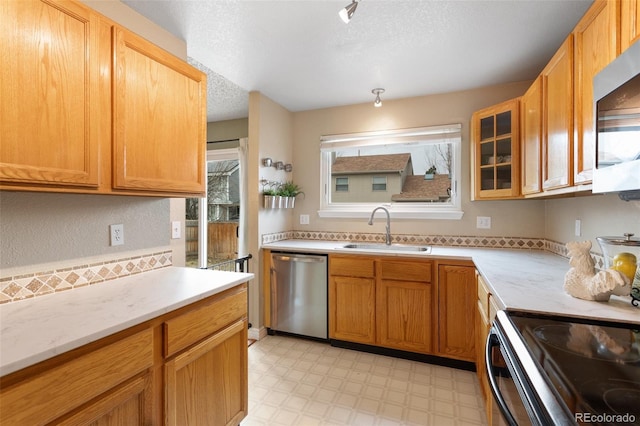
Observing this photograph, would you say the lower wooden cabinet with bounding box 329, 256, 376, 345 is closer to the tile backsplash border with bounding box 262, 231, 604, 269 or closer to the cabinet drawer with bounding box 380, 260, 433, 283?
the cabinet drawer with bounding box 380, 260, 433, 283

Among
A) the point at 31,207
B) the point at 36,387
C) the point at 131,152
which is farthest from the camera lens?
the point at 131,152

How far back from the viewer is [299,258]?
2787 millimetres

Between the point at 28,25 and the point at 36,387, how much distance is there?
121 centimetres

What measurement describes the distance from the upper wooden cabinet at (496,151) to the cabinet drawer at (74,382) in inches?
102

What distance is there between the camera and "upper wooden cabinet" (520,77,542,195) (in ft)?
6.09

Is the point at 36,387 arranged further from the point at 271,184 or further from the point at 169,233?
the point at 271,184

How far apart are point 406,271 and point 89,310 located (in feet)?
6.87

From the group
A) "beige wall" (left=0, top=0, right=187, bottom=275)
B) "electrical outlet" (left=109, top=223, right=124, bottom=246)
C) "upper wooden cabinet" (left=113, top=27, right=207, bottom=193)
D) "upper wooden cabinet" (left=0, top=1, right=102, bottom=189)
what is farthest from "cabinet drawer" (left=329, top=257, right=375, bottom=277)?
"upper wooden cabinet" (left=0, top=1, right=102, bottom=189)

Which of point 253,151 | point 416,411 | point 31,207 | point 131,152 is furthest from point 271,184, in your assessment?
point 416,411

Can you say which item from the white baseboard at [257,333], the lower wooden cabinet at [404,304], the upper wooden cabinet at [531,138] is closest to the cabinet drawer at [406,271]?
the lower wooden cabinet at [404,304]

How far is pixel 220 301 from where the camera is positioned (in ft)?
4.83

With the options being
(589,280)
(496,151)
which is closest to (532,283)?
(589,280)

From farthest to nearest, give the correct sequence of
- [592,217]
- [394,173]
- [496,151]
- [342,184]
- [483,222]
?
1. [342,184]
2. [394,173]
3. [483,222]
4. [496,151]
5. [592,217]

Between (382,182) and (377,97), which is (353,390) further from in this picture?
(377,97)
